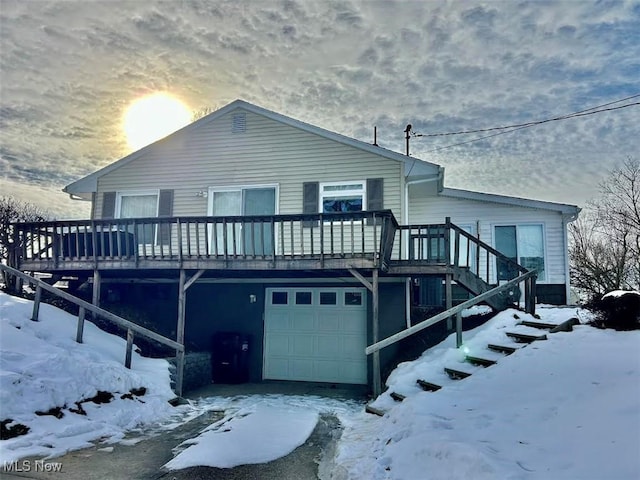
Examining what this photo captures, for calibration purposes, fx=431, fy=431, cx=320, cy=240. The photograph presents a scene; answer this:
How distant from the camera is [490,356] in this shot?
6793mm

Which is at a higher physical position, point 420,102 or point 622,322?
point 420,102

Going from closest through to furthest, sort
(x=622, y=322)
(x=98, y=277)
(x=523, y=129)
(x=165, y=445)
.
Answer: (x=165, y=445) < (x=622, y=322) < (x=98, y=277) < (x=523, y=129)

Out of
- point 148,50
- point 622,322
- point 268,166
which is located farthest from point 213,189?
point 622,322

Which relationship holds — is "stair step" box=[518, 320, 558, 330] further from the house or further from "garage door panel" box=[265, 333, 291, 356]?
"garage door panel" box=[265, 333, 291, 356]

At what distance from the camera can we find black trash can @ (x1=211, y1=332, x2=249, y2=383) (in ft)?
34.3

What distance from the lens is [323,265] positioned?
8.67 meters

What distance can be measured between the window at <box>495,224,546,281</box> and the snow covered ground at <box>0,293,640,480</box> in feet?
16.3

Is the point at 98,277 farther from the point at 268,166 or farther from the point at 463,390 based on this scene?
the point at 463,390

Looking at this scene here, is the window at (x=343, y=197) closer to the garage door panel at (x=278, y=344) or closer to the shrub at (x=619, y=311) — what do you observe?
the garage door panel at (x=278, y=344)

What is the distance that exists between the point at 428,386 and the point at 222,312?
671cm

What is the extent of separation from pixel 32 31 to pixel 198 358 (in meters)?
7.74

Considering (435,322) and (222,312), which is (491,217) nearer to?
(435,322)

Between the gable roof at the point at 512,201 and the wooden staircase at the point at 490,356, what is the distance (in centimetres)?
660

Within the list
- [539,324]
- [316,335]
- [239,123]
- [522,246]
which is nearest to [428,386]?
[539,324]
